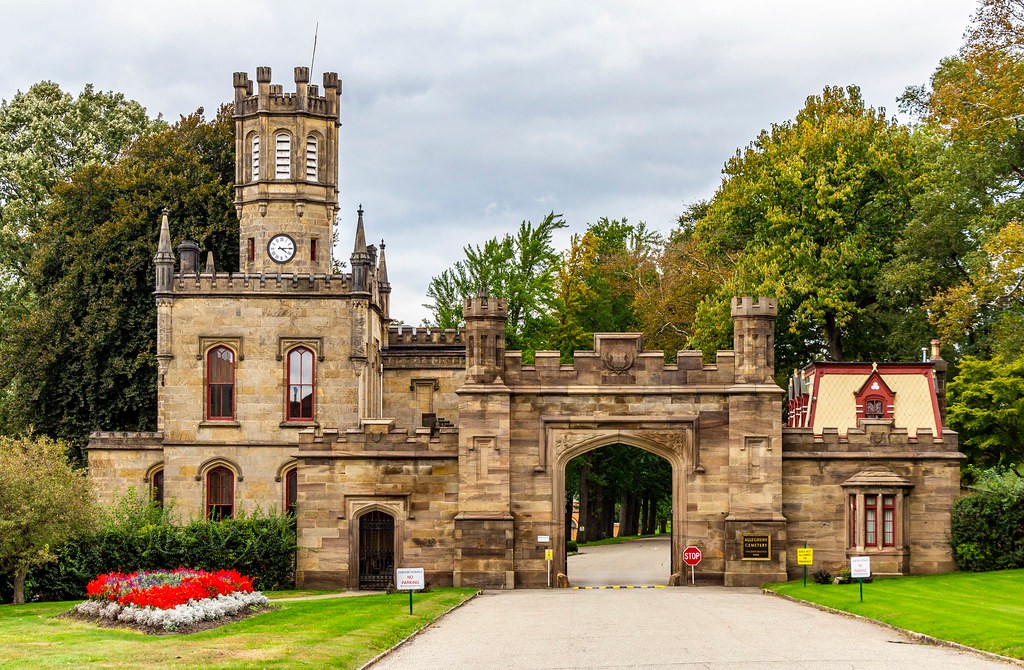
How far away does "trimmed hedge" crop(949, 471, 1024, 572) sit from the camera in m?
38.7

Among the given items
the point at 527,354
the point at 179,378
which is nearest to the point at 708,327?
the point at 527,354

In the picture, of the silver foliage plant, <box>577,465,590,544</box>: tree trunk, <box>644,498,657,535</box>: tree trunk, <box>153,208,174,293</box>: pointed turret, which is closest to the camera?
the silver foliage plant

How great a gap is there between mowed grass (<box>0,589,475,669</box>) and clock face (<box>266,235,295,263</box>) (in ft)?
62.5

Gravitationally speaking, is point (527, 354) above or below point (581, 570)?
above

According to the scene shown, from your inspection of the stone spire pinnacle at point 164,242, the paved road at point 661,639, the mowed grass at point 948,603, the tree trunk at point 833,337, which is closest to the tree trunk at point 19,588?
the paved road at point 661,639

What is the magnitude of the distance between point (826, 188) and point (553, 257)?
16.0m

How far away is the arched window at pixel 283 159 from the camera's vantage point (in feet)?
164

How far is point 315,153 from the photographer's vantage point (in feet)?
166

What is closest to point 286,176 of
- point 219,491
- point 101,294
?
point 101,294

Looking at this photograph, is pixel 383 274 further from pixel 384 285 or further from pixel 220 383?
pixel 220 383

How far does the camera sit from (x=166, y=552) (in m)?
38.4

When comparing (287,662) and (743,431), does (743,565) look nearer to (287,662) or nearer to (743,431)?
(743,431)

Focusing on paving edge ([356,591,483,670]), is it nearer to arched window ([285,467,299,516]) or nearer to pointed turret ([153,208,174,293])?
arched window ([285,467,299,516])

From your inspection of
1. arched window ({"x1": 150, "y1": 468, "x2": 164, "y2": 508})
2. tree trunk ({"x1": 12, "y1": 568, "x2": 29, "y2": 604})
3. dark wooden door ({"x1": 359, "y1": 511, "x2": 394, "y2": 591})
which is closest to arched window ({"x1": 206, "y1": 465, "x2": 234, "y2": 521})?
arched window ({"x1": 150, "y1": 468, "x2": 164, "y2": 508})
